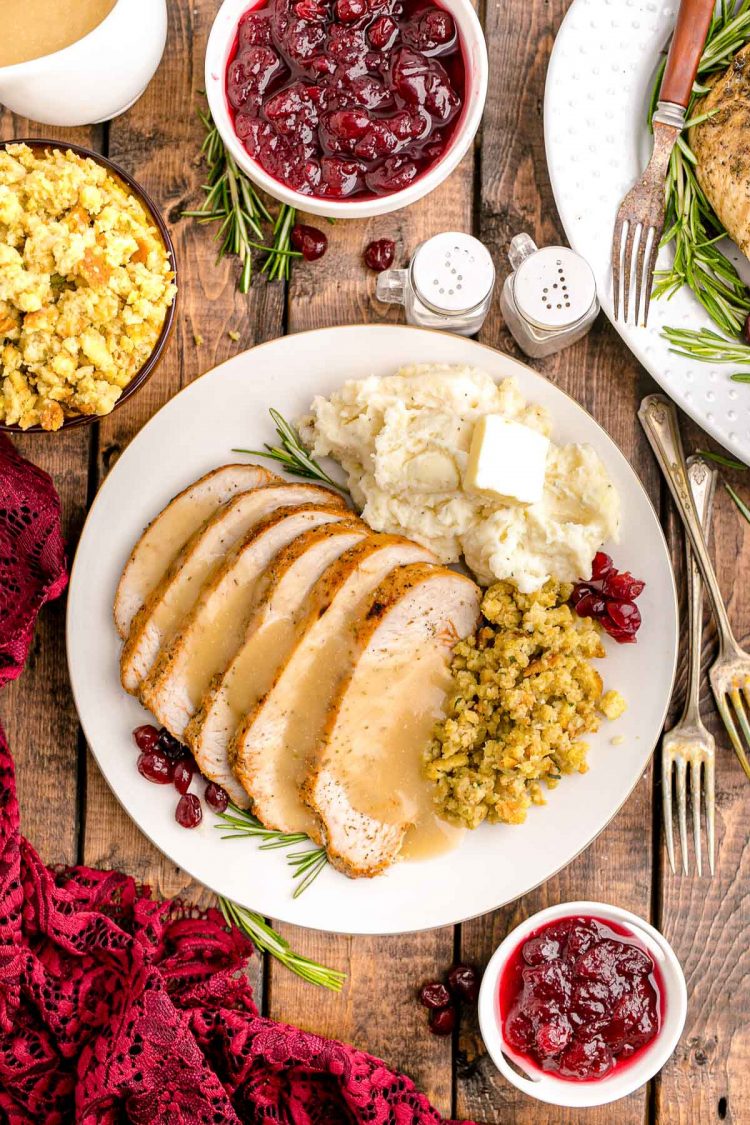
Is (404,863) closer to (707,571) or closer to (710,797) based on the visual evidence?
(710,797)

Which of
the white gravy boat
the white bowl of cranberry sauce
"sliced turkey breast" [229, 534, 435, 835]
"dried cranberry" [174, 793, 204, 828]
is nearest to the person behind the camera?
the white gravy boat

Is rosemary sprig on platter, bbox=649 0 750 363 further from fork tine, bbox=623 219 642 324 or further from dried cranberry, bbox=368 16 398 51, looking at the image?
dried cranberry, bbox=368 16 398 51

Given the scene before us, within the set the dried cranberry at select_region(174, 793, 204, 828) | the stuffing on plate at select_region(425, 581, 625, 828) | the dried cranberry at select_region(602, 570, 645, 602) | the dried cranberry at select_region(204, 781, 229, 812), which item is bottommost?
the dried cranberry at select_region(174, 793, 204, 828)

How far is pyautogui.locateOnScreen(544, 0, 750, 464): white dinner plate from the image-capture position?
275 cm

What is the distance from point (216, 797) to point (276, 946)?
1.57ft

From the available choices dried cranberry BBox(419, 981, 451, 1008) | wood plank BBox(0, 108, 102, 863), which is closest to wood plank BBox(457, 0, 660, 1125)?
dried cranberry BBox(419, 981, 451, 1008)

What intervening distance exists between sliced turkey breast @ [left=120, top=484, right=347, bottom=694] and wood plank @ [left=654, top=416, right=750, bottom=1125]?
Answer: 1.27 metres

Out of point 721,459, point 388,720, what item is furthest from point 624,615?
point 388,720

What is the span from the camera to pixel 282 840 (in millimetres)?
2729

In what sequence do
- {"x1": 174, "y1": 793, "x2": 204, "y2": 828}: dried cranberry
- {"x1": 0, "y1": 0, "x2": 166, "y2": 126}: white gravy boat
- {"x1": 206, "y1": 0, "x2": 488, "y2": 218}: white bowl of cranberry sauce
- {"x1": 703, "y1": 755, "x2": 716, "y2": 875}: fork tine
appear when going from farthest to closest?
{"x1": 703, "y1": 755, "x2": 716, "y2": 875}: fork tine, {"x1": 174, "y1": 793, "x2": 204, "y2": 828}: dried cranberry, {"x1": 206, "y1": 0, "x2": 488, "y2": 218}: white bowl of cranberry sauce, {"x1": 0, "y1": 0, "x2": 166, "y2": 126}: white gravy boat

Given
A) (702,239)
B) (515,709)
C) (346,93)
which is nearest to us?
(346,93)

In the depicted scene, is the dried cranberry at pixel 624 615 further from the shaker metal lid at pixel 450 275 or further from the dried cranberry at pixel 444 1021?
the dried cranberry at pixel 444 1021

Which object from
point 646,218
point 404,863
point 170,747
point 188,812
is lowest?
point 404,863

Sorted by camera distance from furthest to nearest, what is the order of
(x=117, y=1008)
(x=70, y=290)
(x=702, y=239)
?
(x=702, y=239)
(x=117, y=1008)
(x=70, y=290)
